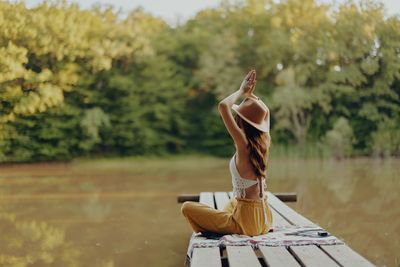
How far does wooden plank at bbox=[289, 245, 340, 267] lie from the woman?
0.40 m

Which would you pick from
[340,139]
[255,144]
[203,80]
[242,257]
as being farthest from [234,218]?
[203,80]

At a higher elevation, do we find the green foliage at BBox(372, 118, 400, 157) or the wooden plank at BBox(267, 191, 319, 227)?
the wooden plank at BBox(267, 191, 319, 227)

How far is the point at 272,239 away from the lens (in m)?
3.22

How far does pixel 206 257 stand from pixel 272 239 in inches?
21.4

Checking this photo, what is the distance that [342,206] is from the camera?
695cm

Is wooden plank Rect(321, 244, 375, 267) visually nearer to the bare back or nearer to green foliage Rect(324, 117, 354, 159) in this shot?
the bare back

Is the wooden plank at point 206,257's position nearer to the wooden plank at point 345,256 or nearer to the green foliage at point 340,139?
the wooden plank at point 345,256

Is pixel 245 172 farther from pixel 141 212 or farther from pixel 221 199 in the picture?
pixel 141 212

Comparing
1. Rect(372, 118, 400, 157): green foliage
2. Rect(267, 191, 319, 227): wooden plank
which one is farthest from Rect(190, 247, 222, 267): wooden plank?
Rect(372, 118, 400, 157): green foliage

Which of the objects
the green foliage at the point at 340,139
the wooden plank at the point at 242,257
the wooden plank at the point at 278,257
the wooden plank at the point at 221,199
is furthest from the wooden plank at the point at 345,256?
the green foliage at the point at 340,139

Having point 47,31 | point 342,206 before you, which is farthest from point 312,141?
point 342,206

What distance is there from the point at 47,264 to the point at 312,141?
550 inches

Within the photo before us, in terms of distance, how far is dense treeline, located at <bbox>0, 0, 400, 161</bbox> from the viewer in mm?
16250

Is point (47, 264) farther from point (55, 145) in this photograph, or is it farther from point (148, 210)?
point (55, 145)
